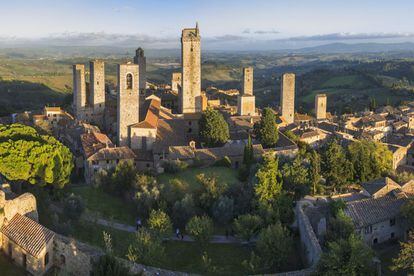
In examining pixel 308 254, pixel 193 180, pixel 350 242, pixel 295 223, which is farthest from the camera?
pixel 193 180

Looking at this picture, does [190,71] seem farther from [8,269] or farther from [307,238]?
[8,269]

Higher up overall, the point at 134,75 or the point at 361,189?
the point at 134,75

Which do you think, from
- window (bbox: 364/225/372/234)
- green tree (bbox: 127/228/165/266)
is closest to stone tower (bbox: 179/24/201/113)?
window (bbox: 364/225/372/234)

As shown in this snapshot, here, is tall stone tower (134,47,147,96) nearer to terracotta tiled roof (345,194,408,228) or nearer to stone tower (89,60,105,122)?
stone tower (89,60,105,122)

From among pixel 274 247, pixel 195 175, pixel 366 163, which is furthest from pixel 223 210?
pixel 366 163

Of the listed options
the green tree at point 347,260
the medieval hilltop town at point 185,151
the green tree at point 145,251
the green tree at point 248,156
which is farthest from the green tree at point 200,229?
the green tree at point 248,156

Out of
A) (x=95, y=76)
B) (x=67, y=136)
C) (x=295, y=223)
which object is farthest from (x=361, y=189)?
(x=95, y=76)

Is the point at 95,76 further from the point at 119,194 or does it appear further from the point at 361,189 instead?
the point at 361,189

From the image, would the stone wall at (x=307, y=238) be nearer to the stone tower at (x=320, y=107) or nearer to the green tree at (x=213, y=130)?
the green tree at (x=213, y=130)
